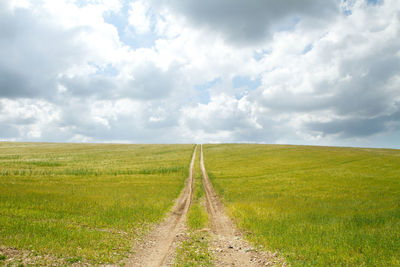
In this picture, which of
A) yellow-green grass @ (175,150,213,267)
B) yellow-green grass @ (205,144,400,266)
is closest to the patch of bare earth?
yellow-green grass @ (175,150,213,267)

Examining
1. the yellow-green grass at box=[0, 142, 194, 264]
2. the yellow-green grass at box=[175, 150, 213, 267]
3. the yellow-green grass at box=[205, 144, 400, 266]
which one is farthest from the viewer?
the yellow-green grass at box=[205, 144, 400, 266]

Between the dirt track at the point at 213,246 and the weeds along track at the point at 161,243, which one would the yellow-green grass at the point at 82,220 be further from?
the dirt track at the point at 213,246

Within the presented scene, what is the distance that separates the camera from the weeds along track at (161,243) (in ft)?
32.7

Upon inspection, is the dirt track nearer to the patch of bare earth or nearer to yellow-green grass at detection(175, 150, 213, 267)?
the patch of bare earth

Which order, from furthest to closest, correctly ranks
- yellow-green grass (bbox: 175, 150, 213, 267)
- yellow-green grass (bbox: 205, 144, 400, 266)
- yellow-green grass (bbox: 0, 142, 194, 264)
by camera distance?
yellow-green grass (bbox: 205, 144, 400, 266) → yellow-green grass (bbox: 0, 142, 194, 264) → yellow-green grass (bbox: 175, 150, 213, 267)

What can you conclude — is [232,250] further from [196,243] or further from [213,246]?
[196,243]

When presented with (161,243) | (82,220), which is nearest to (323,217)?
(161,243)

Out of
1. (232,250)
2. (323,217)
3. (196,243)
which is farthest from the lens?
(323,217)

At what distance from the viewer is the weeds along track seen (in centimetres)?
995

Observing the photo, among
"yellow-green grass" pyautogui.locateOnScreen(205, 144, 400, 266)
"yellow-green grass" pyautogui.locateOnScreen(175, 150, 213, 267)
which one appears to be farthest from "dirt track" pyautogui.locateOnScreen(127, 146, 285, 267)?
"yellow-green grass" pyautogui.locateOnScreen(205, 144, 400, 266)

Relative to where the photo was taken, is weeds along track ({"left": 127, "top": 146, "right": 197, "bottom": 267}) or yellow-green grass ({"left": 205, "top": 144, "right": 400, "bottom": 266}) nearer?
weeds along track ({"left": 127, "top": 146, "right": 197, "bottom": 267})

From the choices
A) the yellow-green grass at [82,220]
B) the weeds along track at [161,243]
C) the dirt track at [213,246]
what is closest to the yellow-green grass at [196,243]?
the dirt track at [213,246]

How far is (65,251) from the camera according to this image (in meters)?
9.96

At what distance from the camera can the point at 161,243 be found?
39.6 ft
